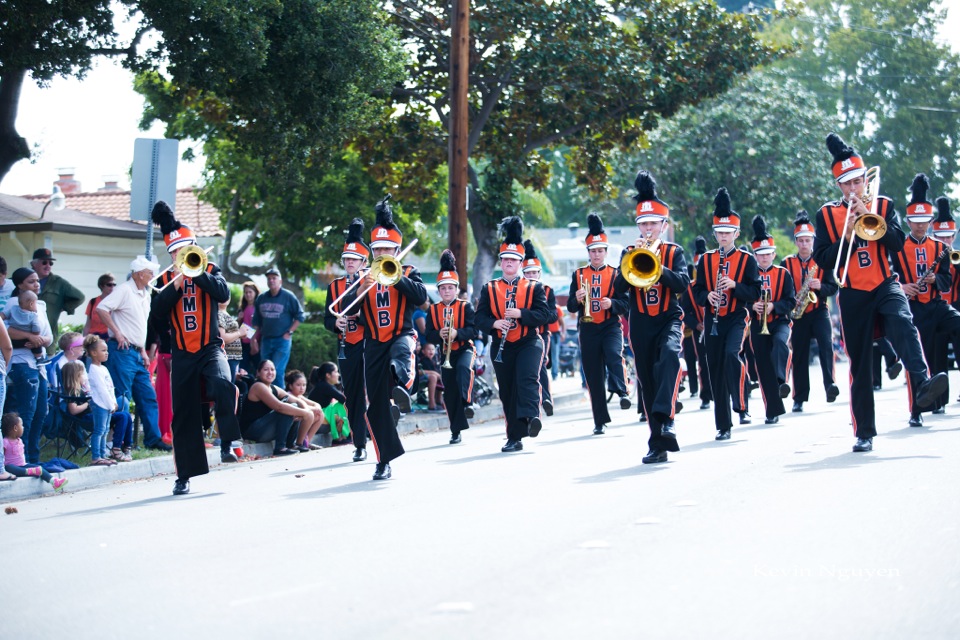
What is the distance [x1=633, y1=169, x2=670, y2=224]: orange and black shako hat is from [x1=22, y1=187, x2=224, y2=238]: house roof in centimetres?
2631

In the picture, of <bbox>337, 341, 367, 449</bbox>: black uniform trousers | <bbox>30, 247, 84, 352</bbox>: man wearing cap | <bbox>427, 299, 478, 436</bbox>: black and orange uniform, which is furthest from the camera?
<bbox>427, 299, 478, 436</bbox>: black and orange uniform

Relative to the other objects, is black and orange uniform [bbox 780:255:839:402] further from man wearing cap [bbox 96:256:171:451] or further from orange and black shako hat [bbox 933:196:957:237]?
man wearing cap [bbox 96:256:171:451]

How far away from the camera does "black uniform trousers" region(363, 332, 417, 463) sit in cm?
1096

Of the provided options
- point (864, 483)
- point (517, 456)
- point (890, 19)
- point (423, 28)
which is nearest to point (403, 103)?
point (423, 28)

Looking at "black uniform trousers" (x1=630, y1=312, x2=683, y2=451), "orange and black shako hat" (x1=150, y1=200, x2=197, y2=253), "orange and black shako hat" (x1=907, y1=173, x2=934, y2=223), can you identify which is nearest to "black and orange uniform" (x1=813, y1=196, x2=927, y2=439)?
"black uniform trousers" (x1=630, y1=312, x2=683, y2=451)

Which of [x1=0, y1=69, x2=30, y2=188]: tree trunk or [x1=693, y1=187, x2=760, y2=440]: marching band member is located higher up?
[x1=0, y1=69, x2=30, y2=188]: tree trunk

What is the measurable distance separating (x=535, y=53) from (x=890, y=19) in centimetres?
4663

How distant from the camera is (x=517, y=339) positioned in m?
13.4

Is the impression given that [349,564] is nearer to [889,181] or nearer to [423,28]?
[423,28]

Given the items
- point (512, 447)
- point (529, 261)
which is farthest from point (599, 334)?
point (529, 261)

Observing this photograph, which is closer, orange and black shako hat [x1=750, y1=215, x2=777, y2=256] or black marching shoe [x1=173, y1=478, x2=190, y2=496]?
black marching shoe [x1=173, y1=478, x2=190, y2=496]

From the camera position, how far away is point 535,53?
21781mm

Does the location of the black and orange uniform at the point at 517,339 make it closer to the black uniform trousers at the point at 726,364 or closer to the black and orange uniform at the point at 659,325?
the black uniform trousers at the point at 726,364

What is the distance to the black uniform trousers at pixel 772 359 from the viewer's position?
47.9 ft
